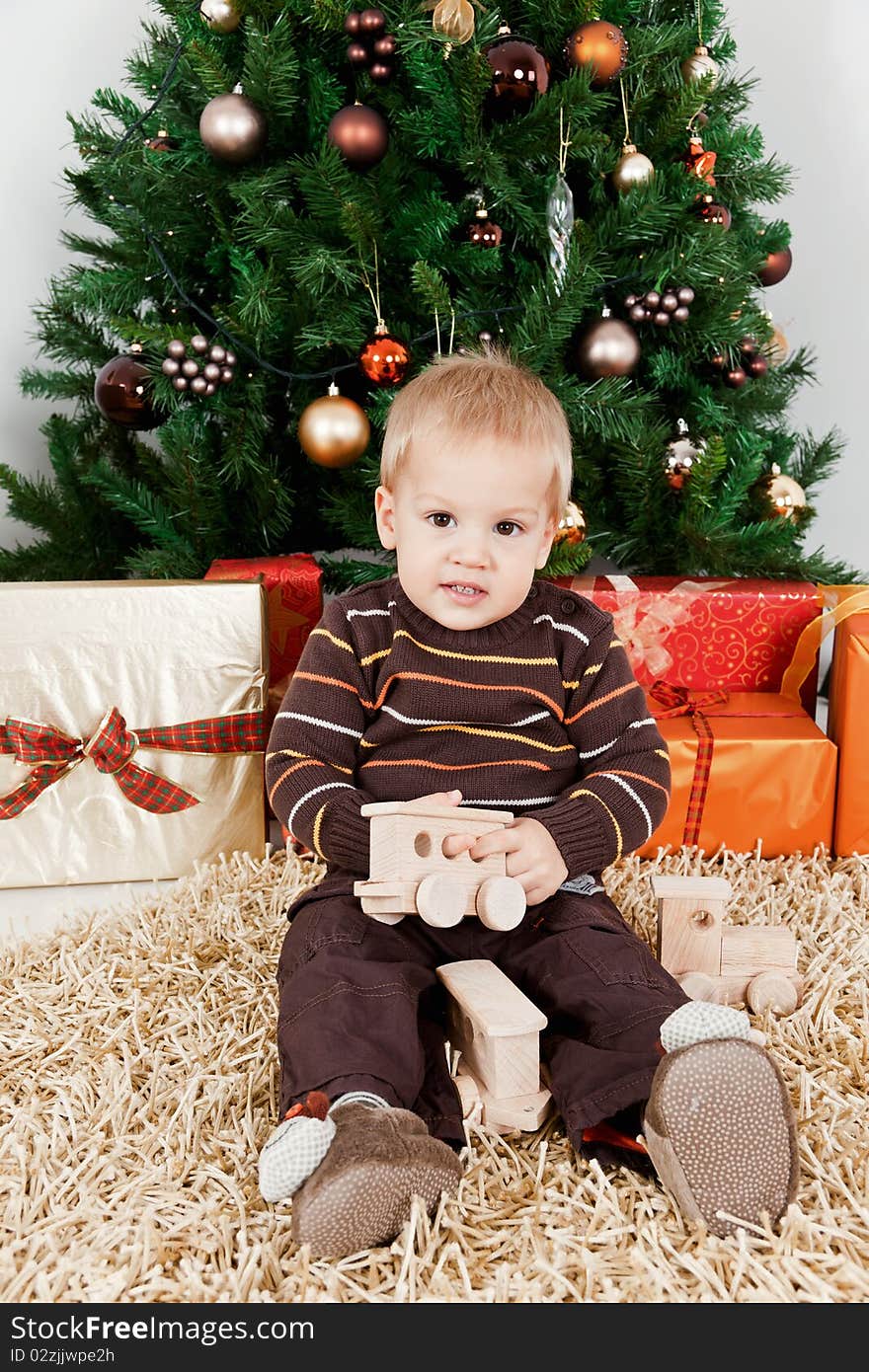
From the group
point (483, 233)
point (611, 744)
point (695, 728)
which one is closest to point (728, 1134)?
point (611, 744)

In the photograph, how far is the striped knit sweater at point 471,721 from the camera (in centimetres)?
101

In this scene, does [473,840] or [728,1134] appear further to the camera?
[473,840]

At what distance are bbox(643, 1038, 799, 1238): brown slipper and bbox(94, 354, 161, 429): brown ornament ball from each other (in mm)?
1178

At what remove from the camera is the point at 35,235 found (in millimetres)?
1927

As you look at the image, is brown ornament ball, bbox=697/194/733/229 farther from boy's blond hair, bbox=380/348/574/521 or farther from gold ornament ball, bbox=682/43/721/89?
boy's blond hair, bbox=380/348/574/521

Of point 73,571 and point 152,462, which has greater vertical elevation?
point 152,462

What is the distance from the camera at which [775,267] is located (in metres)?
1.78

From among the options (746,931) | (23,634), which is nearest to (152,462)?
(23,634)

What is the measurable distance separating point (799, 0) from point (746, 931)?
6.07 feet

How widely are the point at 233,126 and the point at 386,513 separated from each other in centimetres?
69

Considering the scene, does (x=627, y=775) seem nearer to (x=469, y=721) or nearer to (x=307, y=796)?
(x=469, y=721)
